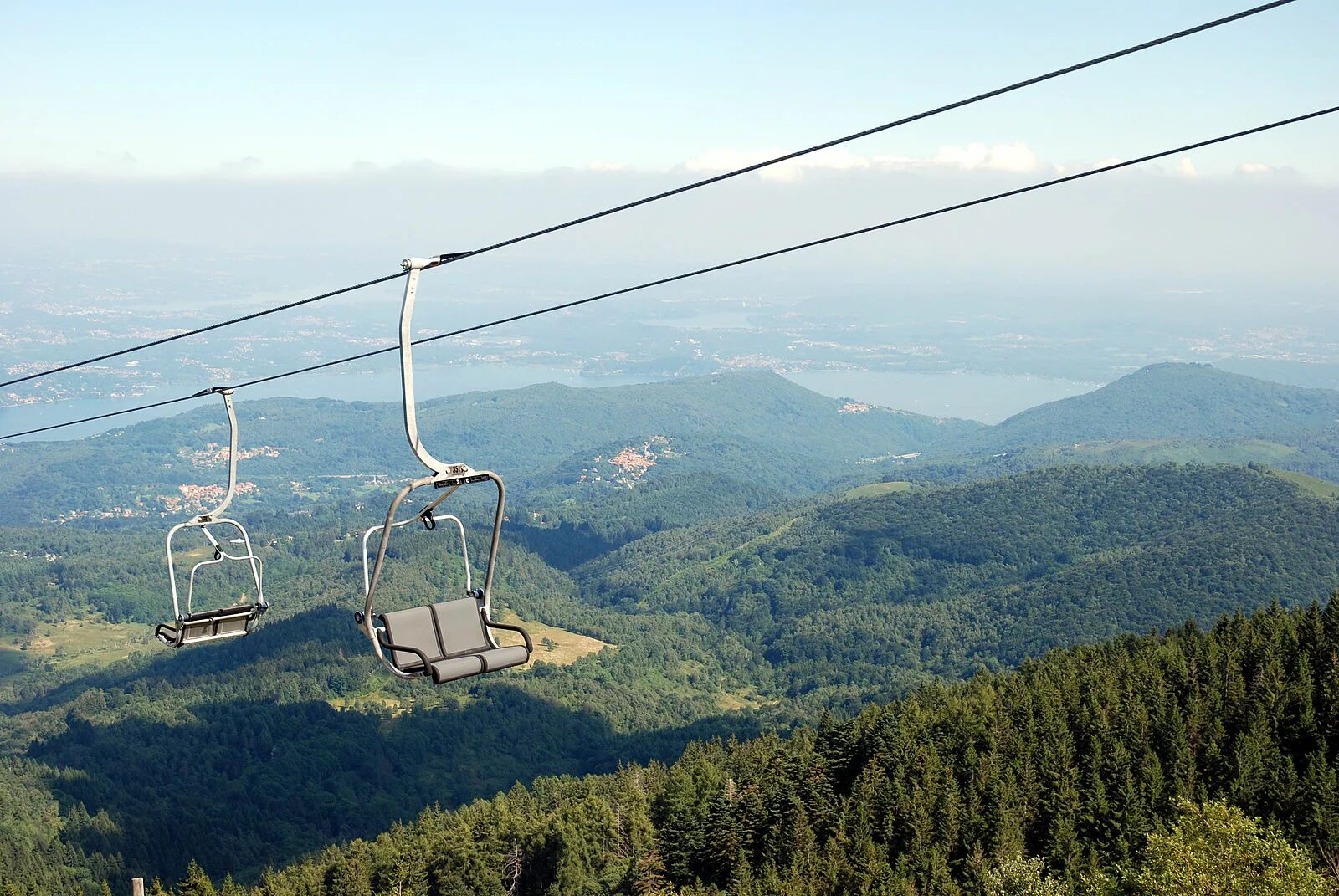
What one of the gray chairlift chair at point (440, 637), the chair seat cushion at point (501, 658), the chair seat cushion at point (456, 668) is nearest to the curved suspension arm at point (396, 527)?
the gray chairlift chair at point (440, 637)

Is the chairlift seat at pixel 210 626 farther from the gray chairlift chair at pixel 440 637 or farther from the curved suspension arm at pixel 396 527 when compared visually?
the curved suspension arm at pixel 396 527

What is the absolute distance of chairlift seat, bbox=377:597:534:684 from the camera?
17.6 m

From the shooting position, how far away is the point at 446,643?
18.3 metres

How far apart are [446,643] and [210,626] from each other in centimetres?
1009

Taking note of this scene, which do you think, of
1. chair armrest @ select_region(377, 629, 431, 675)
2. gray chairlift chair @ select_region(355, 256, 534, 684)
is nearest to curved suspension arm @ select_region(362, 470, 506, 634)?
gray chairlift chair @ select_region(355, 256, 534, 684)

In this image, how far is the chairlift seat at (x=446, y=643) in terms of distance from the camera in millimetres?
17625

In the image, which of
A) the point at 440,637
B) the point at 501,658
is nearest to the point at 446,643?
the point at 440,637

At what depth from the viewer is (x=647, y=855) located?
7119 cm

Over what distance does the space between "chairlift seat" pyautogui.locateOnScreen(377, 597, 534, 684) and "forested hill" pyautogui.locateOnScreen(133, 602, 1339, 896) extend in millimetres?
29986

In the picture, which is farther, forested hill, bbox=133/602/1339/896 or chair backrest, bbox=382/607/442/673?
forested hill, bbox=133/602/1339/896

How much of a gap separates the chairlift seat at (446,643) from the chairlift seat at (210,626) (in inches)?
324

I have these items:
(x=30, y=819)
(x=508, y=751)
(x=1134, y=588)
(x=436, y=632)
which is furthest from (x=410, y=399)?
(x=1134, y=588)

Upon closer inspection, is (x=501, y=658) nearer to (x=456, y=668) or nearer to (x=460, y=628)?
(x=456, y=668)

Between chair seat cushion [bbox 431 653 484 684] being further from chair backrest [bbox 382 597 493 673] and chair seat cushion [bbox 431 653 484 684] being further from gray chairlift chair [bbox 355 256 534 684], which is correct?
chair backrest [bbox 382 597 493 673]
